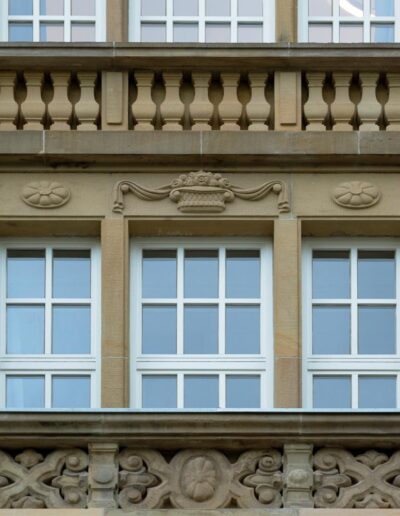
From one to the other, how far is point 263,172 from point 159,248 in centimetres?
115

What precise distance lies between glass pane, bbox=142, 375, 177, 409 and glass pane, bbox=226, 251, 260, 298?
0.97 metres

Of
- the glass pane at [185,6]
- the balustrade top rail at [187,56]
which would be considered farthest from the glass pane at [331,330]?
the glass pane at [185,6]

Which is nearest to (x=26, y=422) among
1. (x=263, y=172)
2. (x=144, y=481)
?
(x=144, y=481)

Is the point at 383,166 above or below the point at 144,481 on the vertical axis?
above

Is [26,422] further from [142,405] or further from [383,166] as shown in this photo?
[383,166]

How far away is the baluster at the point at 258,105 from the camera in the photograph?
34094 mm

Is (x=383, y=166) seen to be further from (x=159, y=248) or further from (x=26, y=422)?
(x=26, y=422)

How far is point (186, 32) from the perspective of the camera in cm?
3478

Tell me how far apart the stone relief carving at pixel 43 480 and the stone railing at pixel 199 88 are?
328cm

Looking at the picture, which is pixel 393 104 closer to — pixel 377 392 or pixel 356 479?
pixel 377 392

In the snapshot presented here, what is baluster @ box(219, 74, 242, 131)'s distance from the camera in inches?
1342

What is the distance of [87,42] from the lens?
34094 mm

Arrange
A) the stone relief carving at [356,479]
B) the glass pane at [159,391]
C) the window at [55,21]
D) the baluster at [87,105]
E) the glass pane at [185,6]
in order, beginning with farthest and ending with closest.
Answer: the glass pane at [185,6] < the window at [55,21] < the baluster at [87,105] < the glass pane at [159,391] < the stone relief carving at [356,479]

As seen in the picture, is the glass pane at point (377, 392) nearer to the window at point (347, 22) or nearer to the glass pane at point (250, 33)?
the window at point (347, 22)
